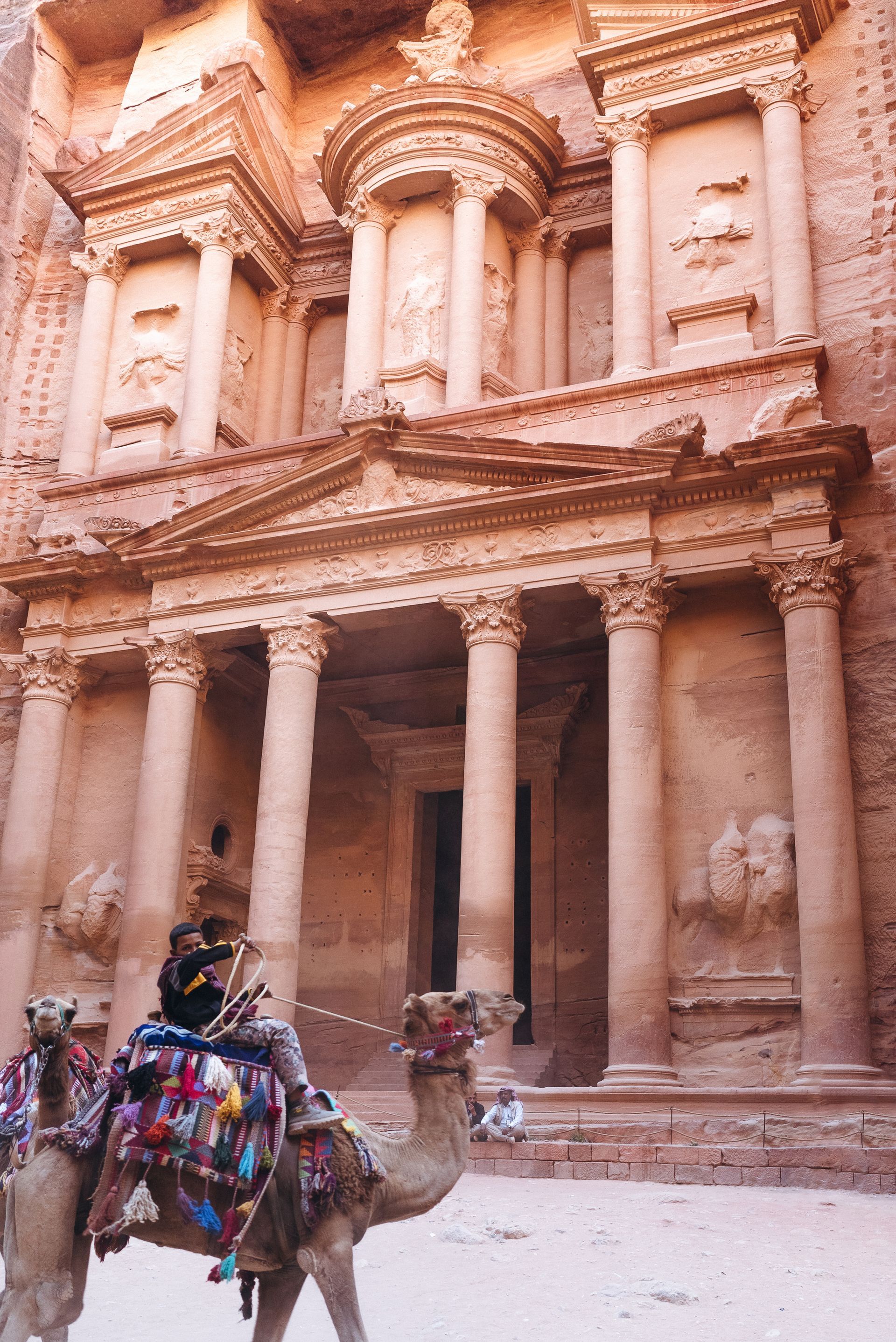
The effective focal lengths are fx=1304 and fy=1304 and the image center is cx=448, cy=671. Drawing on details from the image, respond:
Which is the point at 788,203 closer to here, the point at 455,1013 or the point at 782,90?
the point at 782,90

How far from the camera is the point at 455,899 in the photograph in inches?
918

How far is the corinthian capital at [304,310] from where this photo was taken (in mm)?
27266

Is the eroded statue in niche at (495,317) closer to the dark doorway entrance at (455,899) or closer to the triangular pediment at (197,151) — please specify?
the triangular pediment at (197,151)

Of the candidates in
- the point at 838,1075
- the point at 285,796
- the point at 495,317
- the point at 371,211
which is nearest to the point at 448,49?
the point at 371,211

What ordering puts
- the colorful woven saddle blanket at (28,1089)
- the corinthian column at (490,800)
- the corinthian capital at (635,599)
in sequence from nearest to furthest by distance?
the colorful woven saddle blanket at (28,1089), the corinthian column at (490,800), the corinthian capital at (635,599)

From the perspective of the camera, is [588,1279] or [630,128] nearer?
[588,1279]

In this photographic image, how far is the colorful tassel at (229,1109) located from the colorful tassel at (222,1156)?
0.25 ft

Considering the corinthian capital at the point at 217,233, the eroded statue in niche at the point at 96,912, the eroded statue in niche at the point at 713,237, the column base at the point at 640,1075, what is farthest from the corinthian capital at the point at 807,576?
the corinthian capital at the point at 217,233

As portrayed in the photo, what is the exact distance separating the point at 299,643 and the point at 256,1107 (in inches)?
540

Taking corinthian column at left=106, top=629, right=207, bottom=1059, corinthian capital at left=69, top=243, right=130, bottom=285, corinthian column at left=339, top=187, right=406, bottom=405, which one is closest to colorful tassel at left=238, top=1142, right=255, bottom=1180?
corinthian column at left=106, top=629, right=207, bottom=1059

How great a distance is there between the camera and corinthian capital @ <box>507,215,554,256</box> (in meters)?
25.1

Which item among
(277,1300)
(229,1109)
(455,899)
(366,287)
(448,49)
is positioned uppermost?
(448,49)

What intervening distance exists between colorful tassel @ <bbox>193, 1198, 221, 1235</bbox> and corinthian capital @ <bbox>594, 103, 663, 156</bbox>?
20.0 metres

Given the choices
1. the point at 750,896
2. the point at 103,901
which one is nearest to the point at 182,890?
the point at 103,901
